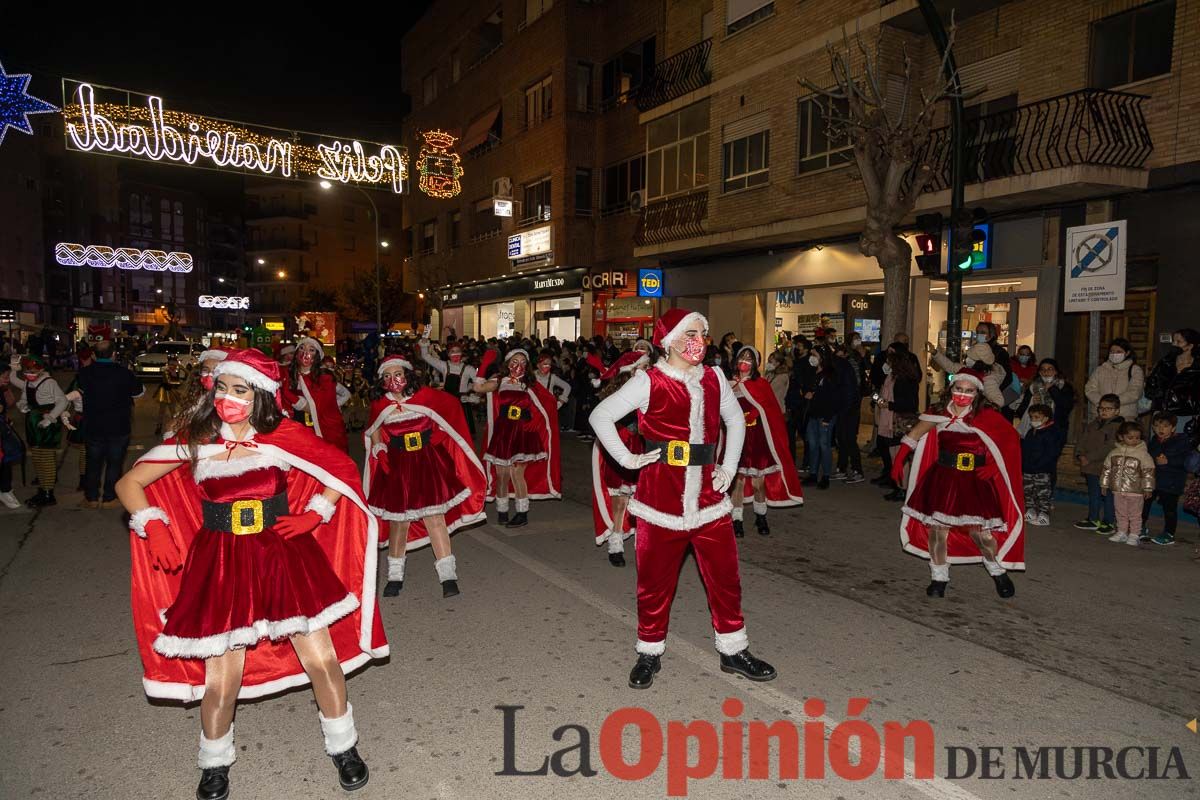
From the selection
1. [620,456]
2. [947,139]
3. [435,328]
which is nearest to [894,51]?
[947,139]

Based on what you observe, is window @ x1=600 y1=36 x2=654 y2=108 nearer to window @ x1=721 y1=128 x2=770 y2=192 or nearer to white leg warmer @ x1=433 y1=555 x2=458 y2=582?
window @ x1=721 y1=128 x2=770 y2=192

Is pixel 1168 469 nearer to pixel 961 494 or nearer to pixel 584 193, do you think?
pixel 961 494

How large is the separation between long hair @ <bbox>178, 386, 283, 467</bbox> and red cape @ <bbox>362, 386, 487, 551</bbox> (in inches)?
106

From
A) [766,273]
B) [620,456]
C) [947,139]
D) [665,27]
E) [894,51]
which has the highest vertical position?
[665,27]

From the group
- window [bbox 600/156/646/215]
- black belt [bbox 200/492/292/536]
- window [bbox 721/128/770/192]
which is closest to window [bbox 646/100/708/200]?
window [bbox 721/128/770/192]

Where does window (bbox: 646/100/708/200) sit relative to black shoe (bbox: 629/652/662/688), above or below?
above

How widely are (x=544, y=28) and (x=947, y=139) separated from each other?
55.3 feet

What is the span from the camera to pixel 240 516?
11.0 feet

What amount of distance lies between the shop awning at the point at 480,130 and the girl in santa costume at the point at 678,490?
91.9 ft

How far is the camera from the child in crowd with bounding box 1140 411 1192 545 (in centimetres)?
788

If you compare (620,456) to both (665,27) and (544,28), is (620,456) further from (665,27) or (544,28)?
(544,28)

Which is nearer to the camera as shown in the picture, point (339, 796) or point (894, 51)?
point (339, 796)

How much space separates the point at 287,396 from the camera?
817cm

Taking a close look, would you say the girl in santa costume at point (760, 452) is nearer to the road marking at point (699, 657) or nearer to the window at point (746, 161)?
the road marking at point (699, 657)
